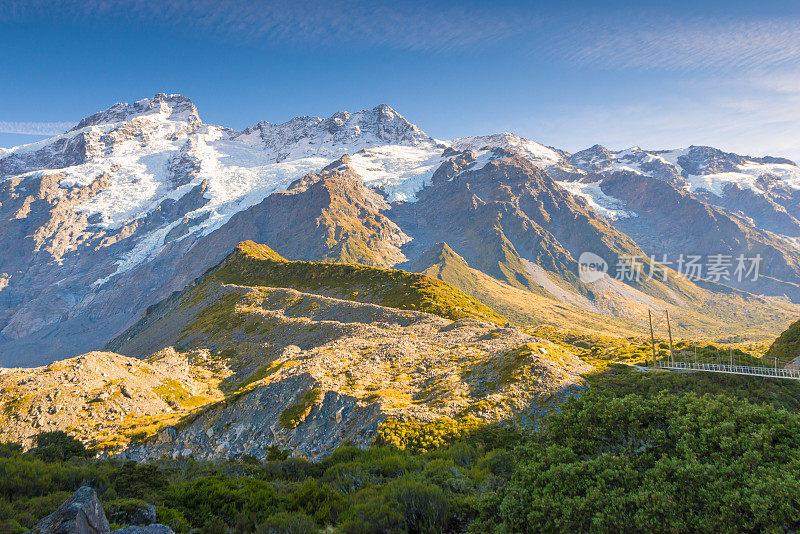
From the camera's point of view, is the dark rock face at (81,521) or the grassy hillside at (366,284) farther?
the grassy hillside at (366,284)

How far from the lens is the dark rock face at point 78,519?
1478 centimetres

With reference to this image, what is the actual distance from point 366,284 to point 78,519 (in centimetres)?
11884

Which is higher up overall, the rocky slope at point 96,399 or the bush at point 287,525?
the bush at point 287,525

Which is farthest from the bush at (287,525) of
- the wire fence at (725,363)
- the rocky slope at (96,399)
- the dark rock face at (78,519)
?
the wire fence at (725,363)

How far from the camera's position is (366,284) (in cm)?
13375

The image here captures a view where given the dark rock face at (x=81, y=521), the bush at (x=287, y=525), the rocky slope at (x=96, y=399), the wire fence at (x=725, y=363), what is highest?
the dark rock face at (x=81, y=521)

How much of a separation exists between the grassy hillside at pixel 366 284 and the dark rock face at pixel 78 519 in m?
85.9

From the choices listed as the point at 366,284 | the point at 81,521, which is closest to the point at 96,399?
the point at 81,521

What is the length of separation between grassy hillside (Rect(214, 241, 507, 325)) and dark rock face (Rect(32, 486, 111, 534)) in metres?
85.9

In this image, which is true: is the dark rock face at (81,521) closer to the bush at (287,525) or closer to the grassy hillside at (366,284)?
the bush at (287,525)

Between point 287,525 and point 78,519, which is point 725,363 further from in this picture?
point 78,519

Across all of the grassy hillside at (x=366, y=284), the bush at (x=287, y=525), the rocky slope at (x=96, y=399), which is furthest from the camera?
the grassy hillside at (x=366, y=284)

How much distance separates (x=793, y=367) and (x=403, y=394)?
66.8 m

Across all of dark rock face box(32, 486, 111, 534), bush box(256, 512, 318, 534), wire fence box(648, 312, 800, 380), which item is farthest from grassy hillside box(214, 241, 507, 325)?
dark rock face box(32, 486, 111, 534)
